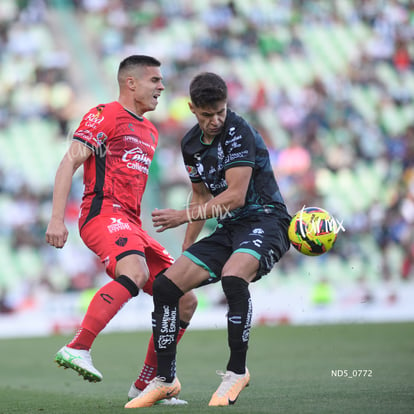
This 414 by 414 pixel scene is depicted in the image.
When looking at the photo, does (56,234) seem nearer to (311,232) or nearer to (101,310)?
(101,310)

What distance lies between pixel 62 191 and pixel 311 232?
1819mm

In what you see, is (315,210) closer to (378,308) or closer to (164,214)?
(164,214)

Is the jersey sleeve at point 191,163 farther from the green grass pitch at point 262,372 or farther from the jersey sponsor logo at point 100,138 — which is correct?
the green grass pitch at point 262,372

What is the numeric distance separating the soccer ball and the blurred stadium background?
9.38 metres

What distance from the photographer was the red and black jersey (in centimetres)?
580

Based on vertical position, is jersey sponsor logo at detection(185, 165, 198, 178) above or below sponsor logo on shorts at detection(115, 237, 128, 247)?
above

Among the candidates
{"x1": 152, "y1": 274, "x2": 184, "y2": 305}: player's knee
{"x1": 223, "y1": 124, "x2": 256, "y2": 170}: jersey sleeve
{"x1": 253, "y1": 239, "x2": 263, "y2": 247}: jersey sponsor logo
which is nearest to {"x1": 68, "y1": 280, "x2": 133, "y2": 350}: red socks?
{"x1": 152, "y1": 274, "x2": 184, "y2": 305}: player's knee

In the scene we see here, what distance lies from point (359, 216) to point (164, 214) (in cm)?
1382

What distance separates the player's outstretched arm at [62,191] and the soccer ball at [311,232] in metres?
1.60

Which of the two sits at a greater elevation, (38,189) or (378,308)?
(38,189)

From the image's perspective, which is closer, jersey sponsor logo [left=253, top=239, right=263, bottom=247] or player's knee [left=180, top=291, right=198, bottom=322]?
jersey sponsor logo [left=253, top=239, right=263, bottom=247]

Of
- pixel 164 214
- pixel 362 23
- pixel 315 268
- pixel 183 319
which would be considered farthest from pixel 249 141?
pixel 362 23

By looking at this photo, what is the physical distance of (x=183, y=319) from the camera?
6.07 m

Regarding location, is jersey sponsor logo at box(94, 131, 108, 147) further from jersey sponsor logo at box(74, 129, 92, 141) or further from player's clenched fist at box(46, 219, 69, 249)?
player's clenched fist at box(46, 219, 69, 249)
